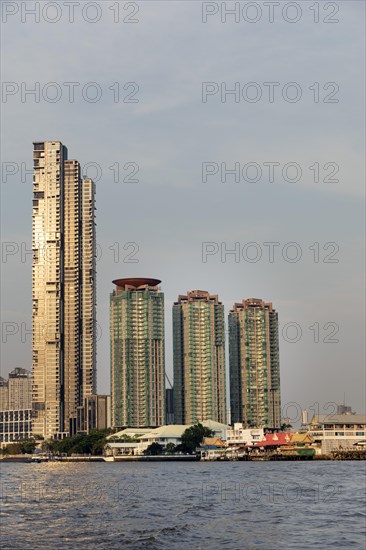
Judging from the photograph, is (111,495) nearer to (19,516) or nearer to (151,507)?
(151,507)

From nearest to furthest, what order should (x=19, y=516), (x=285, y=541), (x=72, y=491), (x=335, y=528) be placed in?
(x=285, y=541), (x=335, y=528), (x=19, y=516), (x=72, y=491)

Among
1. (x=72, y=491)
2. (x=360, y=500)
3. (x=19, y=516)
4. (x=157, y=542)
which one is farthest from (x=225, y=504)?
(x=72, y=491)

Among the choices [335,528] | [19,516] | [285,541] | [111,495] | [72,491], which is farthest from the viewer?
[72,491]

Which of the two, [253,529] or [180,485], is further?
[180,485]

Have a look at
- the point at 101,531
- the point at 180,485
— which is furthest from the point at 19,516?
the point at 180,485

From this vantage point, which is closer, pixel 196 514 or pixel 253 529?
pixel 253 529

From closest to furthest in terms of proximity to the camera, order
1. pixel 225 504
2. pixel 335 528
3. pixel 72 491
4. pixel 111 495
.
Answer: pixel 335 528, pixel 225 504, pixel 111 495, pixel 72 491

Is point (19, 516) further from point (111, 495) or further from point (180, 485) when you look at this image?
point (180, 485)

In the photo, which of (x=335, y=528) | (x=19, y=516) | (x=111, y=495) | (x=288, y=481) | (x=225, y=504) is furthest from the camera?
(x=288, y=481)

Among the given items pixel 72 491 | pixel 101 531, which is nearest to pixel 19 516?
pixel 101 531
